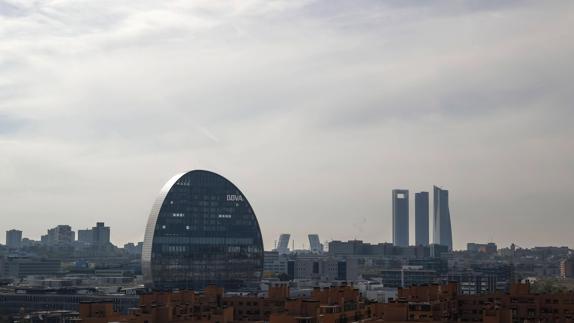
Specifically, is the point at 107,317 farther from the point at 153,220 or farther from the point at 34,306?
the point at 153,220

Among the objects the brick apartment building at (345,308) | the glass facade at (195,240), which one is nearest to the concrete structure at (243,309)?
the brick apartment building at (345,308)

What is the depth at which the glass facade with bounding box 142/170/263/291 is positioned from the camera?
189875 mm

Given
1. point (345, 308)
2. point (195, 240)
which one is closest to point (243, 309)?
point (345, 308)

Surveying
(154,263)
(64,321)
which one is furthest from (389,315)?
(154,263)

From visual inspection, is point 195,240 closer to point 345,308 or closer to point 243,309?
point 243,309

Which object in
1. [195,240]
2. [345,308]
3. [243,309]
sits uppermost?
[195,240]

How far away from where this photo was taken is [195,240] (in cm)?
19338

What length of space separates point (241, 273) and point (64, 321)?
228ft

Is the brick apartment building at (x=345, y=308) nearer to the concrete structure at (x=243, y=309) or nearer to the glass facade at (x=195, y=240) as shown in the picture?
the concrete structure at (x=243, y=309)

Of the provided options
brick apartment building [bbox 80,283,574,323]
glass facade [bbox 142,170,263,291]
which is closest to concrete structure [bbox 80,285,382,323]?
brick apartment building [bbox 80,283,574,323]

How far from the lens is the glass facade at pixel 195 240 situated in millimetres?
189875

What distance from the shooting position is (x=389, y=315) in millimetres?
Answer: 93438

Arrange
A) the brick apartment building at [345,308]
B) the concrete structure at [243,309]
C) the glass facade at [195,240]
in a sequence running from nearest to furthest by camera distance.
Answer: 1. the brick apartment building at [345,308]
2. the concrete structure at [243,309]
3. the glass facade at [195,240]

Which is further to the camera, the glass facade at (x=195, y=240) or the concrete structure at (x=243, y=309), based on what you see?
A: the glass facade at (x=195, y=240)
